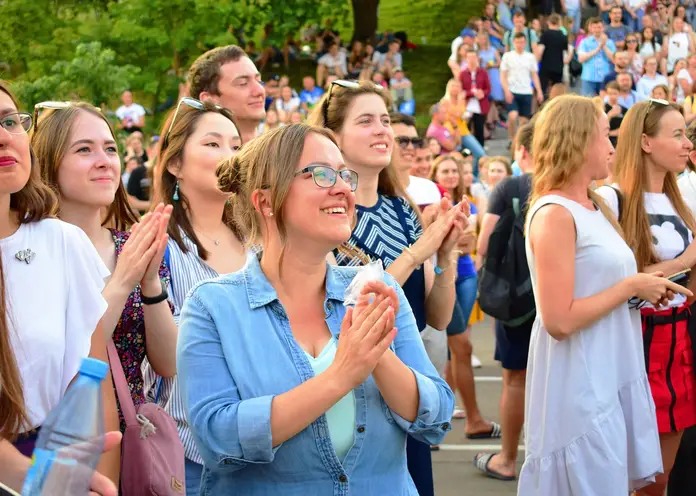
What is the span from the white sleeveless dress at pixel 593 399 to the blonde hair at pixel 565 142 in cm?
12

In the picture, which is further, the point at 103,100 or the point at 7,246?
the point at 103,100

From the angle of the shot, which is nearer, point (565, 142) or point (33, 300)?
point (33, 300)

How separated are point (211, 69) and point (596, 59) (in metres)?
15.9

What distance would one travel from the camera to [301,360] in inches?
112

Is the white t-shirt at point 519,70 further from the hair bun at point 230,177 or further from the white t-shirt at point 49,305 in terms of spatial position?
the white t-shirt at point 49,305

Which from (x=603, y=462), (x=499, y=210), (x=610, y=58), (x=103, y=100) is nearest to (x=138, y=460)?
(x=603, y=462)

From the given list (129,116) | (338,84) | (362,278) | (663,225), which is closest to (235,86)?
(338,84)

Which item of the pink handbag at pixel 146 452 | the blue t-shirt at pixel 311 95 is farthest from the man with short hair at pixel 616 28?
the pink handbag at pixel 146 452

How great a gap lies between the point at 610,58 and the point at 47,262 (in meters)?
18.2

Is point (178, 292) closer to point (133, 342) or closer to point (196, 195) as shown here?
point (133, 342)

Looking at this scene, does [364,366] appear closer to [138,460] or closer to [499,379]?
[138,460]

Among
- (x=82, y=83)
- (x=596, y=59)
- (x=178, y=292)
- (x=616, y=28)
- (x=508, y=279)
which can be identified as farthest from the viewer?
(x=616, y=28)

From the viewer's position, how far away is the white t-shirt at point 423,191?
21.2 feet

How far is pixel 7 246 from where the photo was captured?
3.07 metres
